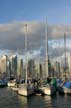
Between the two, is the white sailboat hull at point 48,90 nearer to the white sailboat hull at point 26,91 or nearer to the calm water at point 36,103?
the white sailboat hull at point 26,91

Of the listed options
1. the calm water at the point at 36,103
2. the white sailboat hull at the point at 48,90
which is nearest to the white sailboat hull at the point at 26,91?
the white sailboat hull at the point at 48,90

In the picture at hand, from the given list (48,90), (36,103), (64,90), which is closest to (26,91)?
(48,90)

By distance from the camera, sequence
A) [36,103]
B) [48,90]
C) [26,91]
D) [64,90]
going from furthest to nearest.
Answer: [64,90], [48,90], [26,91], [36,103]

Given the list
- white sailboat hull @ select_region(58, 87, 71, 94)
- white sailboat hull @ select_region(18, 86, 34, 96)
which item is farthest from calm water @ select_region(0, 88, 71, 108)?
white sailboat hull @ select_region(58, 87, 71, 94)

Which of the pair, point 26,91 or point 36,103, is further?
point 26,91

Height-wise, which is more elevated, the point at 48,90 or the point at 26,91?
the point at 48,90

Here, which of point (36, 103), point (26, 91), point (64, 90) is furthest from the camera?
point (64, 90)

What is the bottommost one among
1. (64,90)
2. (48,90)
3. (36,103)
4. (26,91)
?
(36,103)

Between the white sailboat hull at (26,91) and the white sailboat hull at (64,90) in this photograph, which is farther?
the white sailboat hull at (64,90)

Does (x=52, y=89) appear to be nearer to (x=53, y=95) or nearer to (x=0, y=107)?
(x=53, y=95)

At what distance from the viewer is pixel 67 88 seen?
91.2 m

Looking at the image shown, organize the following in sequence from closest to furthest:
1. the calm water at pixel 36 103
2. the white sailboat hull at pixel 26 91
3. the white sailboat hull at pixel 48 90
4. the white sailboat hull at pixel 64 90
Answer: the calm water at pixel 36 103, the white sailboat hull at pixel 26 91, the white sailboat hull at pixel 48 90, the white sailboat hull at pixel 64 90

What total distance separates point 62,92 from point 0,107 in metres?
33.8

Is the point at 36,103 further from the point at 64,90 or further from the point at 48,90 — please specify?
the point at 64,90
